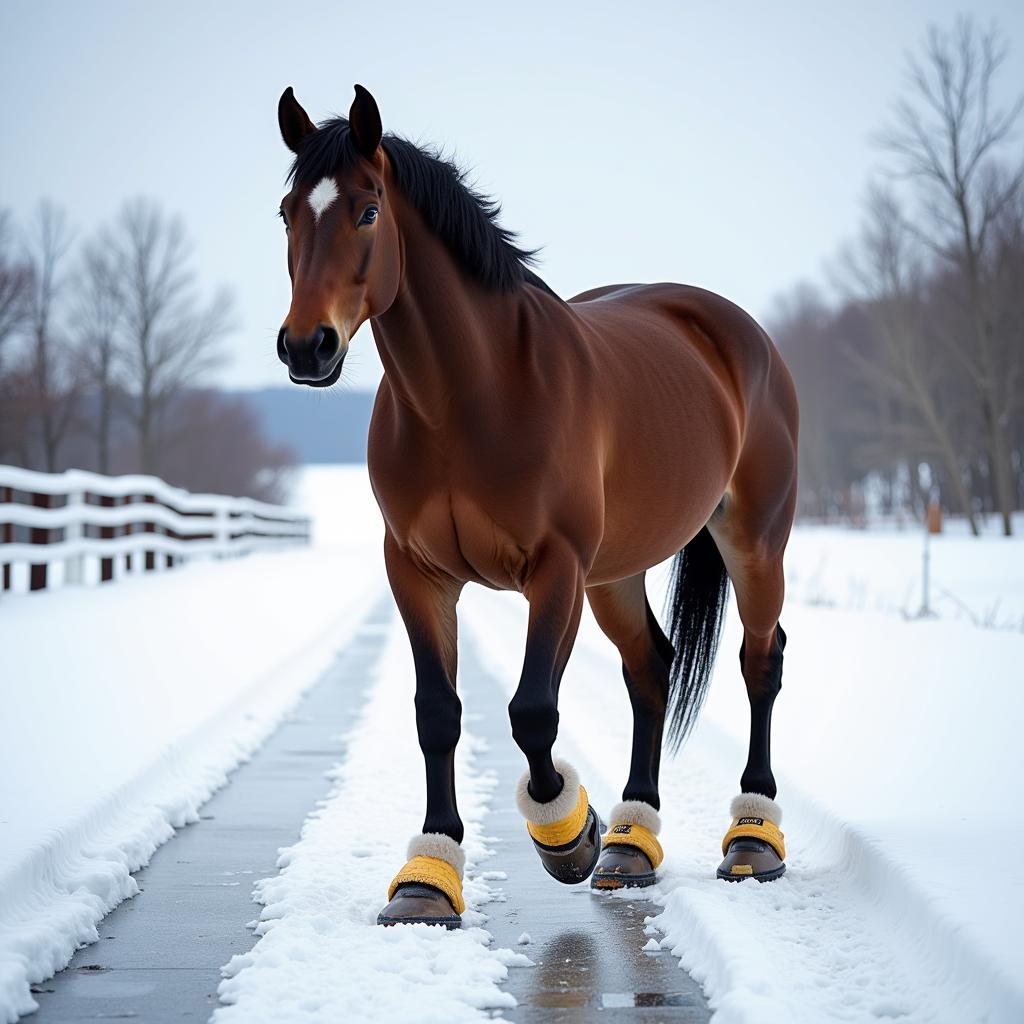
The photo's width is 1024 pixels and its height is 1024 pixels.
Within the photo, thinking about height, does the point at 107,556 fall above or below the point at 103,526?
below

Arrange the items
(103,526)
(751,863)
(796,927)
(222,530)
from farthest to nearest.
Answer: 1. (222,530)
2. (103,526)
3. (751,863)
4. (796,927)

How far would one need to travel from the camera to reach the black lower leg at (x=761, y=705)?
388 centimetres

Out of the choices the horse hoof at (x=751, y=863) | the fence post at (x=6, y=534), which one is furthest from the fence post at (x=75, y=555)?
Answer: the horse hoof at (x=751, y=863)

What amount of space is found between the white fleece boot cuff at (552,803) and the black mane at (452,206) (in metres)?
1.37

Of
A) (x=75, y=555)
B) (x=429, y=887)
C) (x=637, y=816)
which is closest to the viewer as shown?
(x=429, y=887)

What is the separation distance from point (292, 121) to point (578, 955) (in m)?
2.22

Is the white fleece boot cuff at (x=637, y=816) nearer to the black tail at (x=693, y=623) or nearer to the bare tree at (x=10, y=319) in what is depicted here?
the black tail at (x=693, y=623)

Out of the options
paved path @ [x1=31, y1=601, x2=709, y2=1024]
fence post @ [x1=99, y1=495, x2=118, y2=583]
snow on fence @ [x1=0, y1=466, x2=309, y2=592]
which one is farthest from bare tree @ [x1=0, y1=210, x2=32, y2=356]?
paved path @ [x1=31, y1=601, x2=709, y2=1024]

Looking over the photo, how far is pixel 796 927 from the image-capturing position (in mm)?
2930

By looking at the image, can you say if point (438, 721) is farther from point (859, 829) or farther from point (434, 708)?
point (859, 829)

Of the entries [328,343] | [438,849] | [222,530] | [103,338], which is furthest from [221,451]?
[328,343]

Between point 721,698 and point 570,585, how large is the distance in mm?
3840

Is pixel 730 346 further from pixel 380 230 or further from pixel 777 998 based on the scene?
pixel 777 998

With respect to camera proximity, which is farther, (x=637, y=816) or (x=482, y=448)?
(x=637, y=816)
